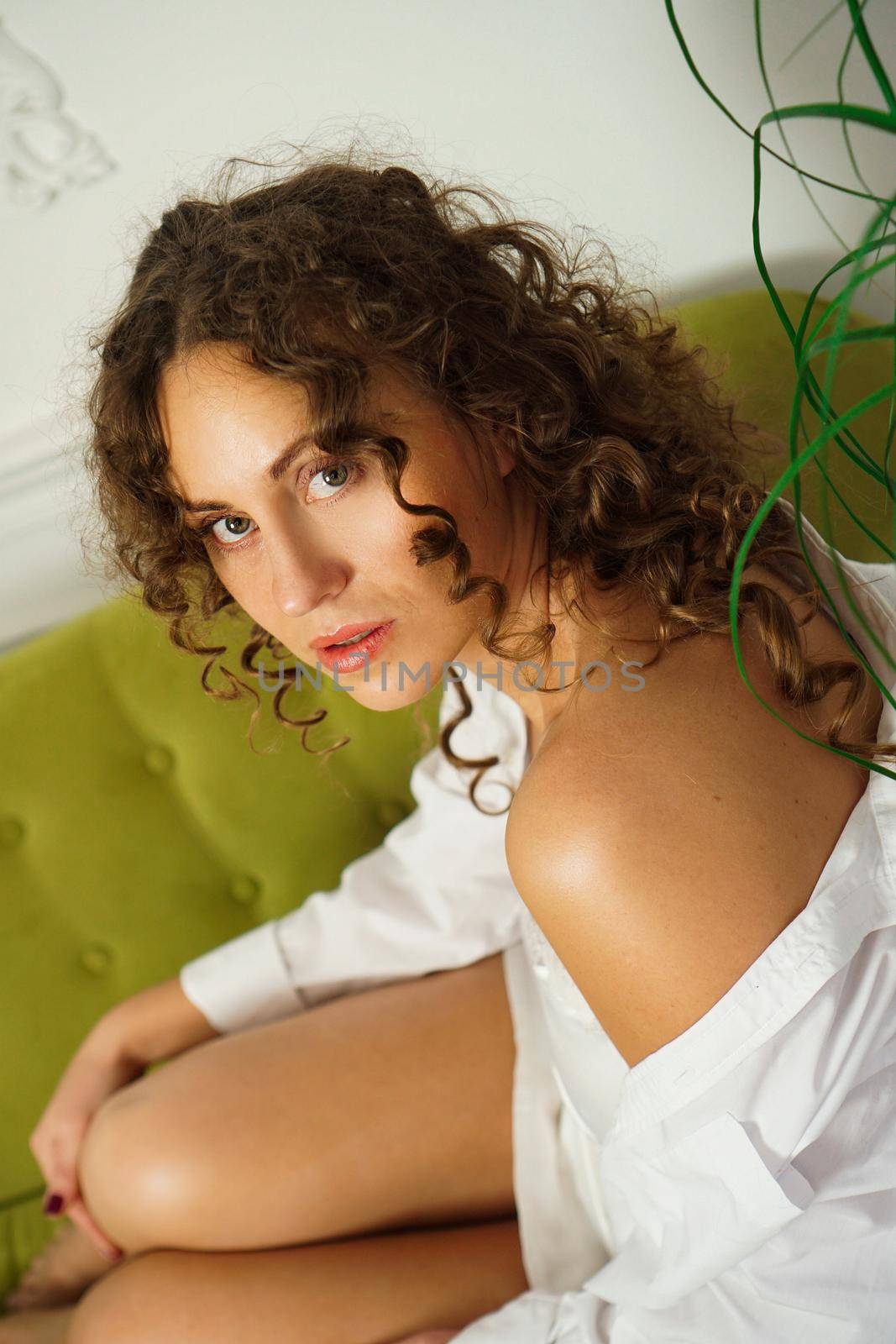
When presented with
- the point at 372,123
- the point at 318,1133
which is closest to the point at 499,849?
the point at 318,1133

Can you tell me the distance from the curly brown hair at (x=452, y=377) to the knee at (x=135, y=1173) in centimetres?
66

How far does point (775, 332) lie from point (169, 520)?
3.12 feet

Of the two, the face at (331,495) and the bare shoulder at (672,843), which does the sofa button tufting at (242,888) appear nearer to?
the face at (331,495)

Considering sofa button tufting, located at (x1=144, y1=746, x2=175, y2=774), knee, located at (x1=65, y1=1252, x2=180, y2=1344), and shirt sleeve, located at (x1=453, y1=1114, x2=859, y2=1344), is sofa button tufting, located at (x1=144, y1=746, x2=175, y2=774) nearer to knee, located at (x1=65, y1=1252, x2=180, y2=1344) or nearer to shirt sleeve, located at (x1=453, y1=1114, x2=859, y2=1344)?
knee, located at (x1=65, y1=1252, x2=180, y2=1344)

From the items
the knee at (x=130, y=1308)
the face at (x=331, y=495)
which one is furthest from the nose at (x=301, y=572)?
the knee at (x=130, y=1308)

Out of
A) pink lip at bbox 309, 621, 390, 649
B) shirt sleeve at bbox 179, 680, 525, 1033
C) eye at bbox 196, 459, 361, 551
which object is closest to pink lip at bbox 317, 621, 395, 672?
pink lip at bbox 309, 621, 390, 649

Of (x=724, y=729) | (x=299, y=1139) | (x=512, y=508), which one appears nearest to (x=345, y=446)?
(x=512, y=508)

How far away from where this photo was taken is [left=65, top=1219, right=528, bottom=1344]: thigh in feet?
3.69

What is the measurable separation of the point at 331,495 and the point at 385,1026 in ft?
2.32

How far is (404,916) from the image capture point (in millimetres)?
1388

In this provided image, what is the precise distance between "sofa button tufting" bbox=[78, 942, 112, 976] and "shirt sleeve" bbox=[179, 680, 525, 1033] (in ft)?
0.54

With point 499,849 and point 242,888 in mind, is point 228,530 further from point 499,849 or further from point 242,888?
point 242,888

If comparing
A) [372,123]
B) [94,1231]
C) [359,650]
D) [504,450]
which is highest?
[372,123]

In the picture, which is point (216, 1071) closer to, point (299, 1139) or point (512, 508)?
point (299, 1139)
